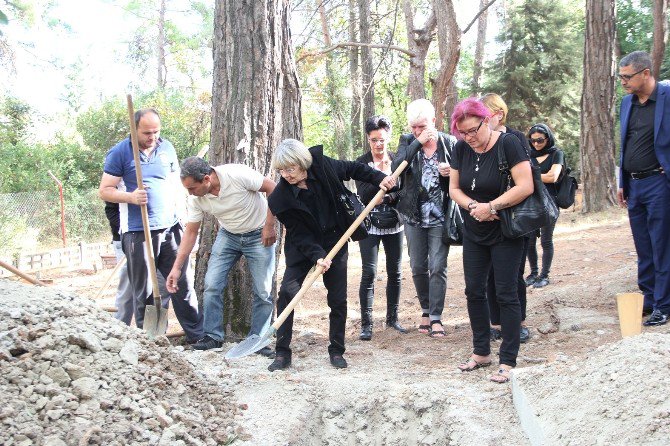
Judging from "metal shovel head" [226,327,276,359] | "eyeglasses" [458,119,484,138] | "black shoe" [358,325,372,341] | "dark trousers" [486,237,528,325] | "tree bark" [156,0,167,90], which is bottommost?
"black shoe" [358,325,372,341]

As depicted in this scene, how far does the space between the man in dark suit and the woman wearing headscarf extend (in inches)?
78.0

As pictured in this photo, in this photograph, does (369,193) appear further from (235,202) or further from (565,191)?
(565,191)

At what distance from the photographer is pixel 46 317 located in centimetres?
420

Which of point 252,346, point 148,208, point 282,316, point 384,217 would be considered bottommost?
point 252,346

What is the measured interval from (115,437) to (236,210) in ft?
7.27

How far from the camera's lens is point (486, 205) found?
4336mm

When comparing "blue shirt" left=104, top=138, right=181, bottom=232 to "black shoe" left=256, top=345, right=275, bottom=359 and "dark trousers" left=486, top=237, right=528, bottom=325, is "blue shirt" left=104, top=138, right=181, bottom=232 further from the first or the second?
"dark trousers" left=486, top=237, right=528, bottom=325

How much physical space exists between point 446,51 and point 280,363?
5.32 m

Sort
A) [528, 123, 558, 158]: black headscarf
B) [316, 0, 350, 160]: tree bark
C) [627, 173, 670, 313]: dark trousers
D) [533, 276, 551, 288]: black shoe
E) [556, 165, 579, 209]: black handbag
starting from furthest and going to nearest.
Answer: [316, 0, 350, 160]: tree bark, [533, 276, 551, 288]: black shoe, [528, 123, 558, 158]: black headscarf, [556, 165, 579, 209]: black handbag, [627, 173, 670, 313]: dark trousers

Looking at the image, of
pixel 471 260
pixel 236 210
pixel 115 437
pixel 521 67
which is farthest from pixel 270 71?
pixel 521 67

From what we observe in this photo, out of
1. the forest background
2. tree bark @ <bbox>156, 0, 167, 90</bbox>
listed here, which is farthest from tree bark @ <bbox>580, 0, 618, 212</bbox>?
tree bark @ <bbox>156, 0, 167, 90</bbox>

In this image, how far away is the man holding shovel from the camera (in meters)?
5.22

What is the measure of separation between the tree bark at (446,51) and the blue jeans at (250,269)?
14.3 feet

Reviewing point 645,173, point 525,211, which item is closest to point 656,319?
point 645,173
